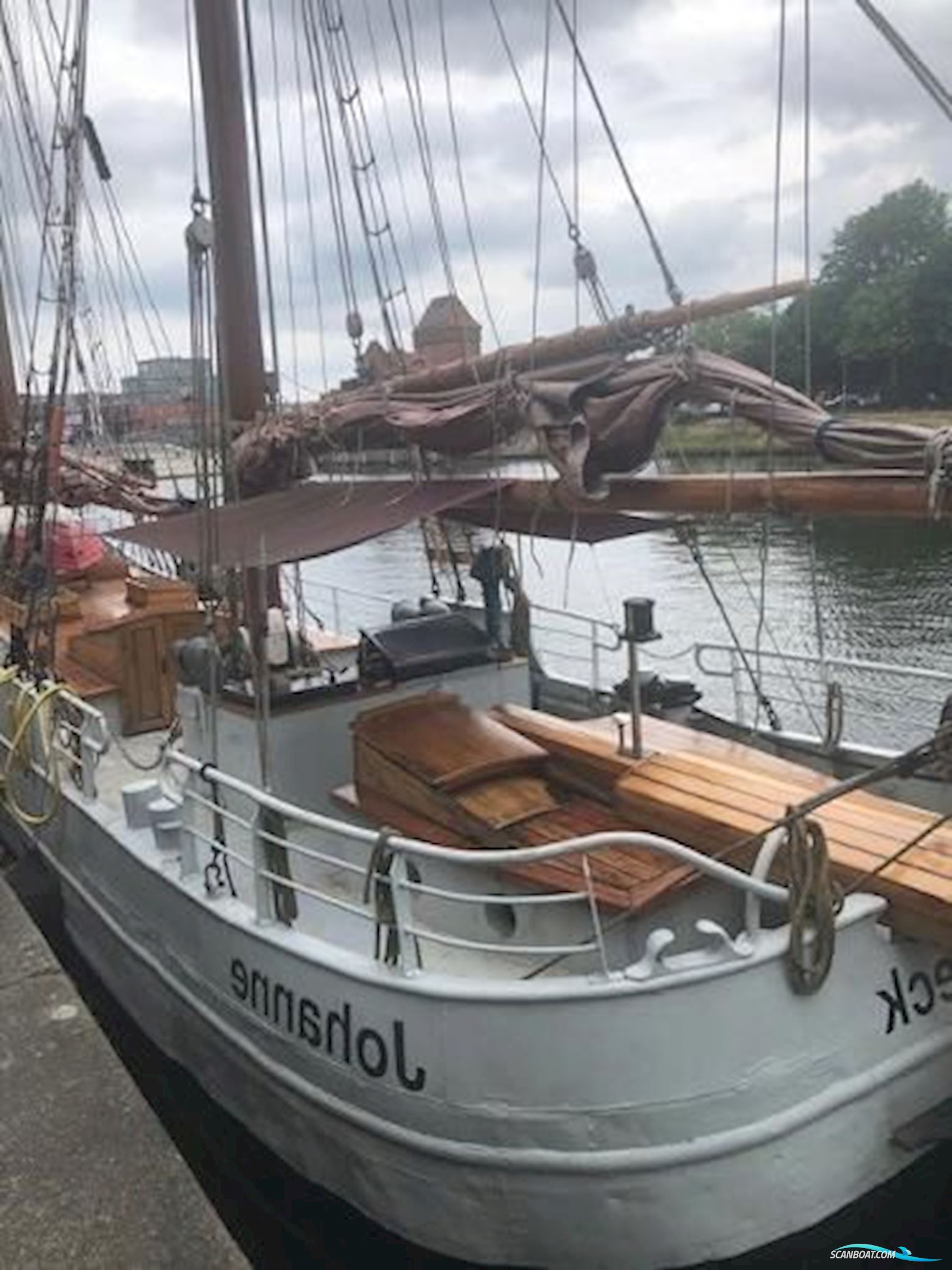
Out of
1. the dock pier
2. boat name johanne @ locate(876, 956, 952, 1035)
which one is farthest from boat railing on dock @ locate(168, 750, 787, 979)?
the dock pier

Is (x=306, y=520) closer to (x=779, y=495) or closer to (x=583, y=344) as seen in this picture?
(x=583, y=344)

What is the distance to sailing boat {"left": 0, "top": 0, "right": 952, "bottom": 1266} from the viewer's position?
14.9 feet

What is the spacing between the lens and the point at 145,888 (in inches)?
271

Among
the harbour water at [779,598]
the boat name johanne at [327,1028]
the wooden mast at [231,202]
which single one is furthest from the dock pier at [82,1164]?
the harbour water at [779,598]

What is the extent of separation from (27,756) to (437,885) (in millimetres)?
4406

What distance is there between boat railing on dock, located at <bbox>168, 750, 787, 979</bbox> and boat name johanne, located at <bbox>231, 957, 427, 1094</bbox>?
0.34 meters

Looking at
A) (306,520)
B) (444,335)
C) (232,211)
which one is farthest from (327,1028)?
(444,335)

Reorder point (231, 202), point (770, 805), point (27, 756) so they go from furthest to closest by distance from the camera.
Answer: point (27, 756) → point (231, 202) → point (770, 805)

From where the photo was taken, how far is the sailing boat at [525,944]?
178 inches

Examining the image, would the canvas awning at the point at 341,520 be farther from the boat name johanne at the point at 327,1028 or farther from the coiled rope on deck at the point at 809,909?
the boat name johanne at the point at 327,1028

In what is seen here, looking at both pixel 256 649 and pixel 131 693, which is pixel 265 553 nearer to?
pixel 256 649

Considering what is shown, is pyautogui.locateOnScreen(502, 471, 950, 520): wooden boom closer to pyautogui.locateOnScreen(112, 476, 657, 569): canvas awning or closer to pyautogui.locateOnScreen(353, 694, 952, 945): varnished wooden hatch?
pyautogui.locateOnScreen(112, 476, 657, 569): canvas awning

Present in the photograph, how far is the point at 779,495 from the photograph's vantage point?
4.43 meters

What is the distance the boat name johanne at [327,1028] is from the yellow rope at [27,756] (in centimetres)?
286
